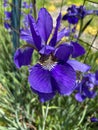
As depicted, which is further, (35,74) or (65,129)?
(65,129)

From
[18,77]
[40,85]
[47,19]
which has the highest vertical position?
[47,19]

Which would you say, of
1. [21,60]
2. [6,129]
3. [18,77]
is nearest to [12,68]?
[18,77]

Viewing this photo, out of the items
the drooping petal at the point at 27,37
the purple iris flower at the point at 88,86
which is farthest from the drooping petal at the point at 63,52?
the purple iris flower at the point at 88,86

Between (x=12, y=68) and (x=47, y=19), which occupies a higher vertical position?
(x=47, y=19)

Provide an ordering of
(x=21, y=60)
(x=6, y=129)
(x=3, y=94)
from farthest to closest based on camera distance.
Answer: (x=3, y=94), (x=6, y=129), (x=21, y=60)

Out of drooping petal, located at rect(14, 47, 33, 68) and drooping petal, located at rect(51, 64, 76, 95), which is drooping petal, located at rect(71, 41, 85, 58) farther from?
drooping petal, located at rect(14, 47, 33, 68)

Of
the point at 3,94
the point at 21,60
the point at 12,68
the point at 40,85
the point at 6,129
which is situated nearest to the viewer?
the point at 40,85

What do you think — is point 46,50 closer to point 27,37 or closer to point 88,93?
point 27,37

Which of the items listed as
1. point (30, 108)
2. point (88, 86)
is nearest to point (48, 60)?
point (88, 86)

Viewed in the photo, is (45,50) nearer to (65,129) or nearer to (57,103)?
(65,129)
